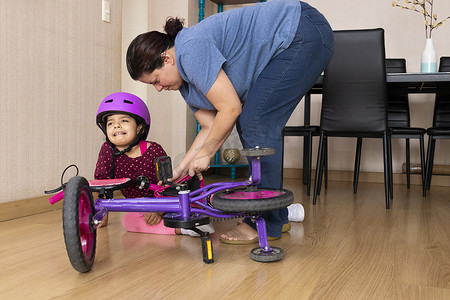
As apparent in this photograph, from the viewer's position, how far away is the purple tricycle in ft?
3.91

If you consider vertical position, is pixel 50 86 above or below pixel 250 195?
above

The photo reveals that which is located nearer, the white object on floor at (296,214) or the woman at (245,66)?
the woman at (245,66)

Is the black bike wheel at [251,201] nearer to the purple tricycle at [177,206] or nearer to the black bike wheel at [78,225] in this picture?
the purple tricycle at [177,206]

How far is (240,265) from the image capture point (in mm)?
1348

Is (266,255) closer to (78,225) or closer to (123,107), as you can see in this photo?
(78,225)

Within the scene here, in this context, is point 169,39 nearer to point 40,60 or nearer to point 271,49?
point 271,49

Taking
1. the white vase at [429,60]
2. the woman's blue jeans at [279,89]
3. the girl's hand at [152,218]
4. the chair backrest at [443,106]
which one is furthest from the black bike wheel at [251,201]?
the chair backrest at [443,106]

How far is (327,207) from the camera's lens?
8.01ft

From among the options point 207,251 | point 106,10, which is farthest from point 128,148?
point 106,10

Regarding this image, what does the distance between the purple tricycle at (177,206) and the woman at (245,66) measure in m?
0.12

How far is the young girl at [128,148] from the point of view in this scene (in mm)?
1804

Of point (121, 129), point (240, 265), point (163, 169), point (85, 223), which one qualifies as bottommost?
point (240, 265)

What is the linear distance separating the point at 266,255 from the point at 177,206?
0.99 ft

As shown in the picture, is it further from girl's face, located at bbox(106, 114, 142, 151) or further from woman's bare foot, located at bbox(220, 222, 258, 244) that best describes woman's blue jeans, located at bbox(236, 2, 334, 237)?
girl's face, located at bbox(106, 114, 142, 151)
